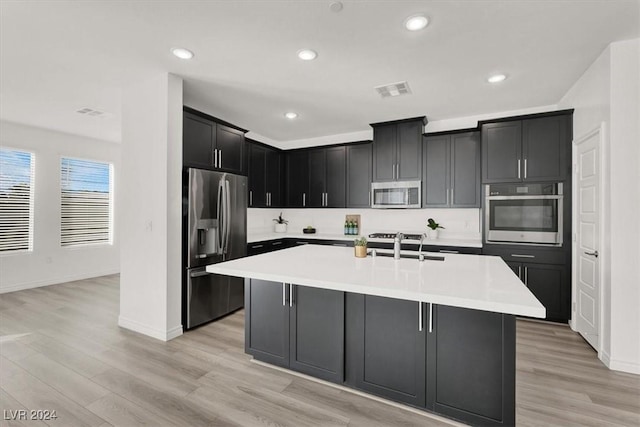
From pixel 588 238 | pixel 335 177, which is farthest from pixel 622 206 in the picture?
pixel 335 177

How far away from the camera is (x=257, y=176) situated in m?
5.00

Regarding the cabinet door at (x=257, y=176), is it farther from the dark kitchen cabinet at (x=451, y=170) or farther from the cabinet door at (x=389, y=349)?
the cabinet door at (x=389, y=349)

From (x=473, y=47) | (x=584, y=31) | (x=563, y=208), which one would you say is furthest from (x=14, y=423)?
(x=563, y=208)

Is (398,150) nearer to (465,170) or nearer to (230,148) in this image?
(465,170)

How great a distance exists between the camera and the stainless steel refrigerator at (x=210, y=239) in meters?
3.26

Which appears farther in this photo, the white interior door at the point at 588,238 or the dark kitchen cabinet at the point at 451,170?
the dark kitchen cabinet at the point at 451,170

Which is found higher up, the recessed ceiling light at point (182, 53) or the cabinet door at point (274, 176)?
the recessed ceiling light at point (182, 53)

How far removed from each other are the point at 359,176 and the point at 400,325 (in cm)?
328

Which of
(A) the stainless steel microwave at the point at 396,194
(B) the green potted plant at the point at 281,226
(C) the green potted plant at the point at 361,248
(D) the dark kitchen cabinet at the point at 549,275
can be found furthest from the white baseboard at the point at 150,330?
(D) the dark kitchen cabinet at the point at 549,275

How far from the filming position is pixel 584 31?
227 centimetres

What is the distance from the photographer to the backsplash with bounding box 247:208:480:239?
448 cm

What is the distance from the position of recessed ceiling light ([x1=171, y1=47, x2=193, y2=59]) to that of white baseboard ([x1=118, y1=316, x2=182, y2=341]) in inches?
105

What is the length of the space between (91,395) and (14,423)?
0.39m

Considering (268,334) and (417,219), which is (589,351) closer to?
(417,219)
